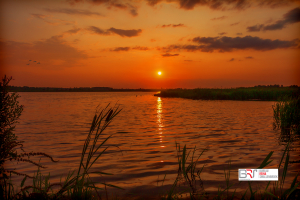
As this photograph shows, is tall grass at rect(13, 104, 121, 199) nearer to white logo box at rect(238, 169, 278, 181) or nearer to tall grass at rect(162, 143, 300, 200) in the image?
tall grass at rect(162, 143, 300, 200)

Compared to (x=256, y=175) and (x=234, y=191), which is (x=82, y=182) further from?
(x=256, y=175)

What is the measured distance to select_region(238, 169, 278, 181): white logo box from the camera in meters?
4.88

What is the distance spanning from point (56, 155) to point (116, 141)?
10.7 ft

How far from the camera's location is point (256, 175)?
201 inches

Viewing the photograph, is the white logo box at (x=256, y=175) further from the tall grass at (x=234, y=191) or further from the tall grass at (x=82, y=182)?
the tall grass at (x=82, y=182)

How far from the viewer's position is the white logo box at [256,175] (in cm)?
488

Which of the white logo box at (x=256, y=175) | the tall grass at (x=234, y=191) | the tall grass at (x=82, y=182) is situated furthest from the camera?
the white logo box at (x=256, y=175)

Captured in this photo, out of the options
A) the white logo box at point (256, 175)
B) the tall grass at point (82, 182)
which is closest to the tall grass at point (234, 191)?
the white logo box at point (256, 175)

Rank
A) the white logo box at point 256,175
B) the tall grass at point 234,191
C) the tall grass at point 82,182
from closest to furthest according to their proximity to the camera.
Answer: the tall grass at point 82,182 < the tall grass at point 234,191 < the white logo box at point 256,175

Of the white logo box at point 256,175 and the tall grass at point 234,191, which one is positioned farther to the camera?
the white logo box at point 256,175

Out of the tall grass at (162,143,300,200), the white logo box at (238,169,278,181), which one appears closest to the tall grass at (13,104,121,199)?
the tall grass at (162,143,300,200)

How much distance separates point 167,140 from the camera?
1180cm

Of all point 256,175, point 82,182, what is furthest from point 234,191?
point 82,182

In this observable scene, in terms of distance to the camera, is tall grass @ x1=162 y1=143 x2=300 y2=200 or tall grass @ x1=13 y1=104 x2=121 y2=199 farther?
tall grass @ x1=162 y1=143 x2=300 y2=200
